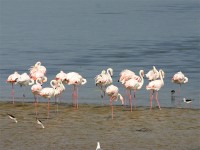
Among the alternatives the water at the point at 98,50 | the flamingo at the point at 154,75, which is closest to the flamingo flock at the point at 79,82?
the flamingo at the point at 154,75

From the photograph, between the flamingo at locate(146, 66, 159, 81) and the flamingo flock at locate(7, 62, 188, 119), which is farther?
the flamingo at locate(146, 66, 159, 81)

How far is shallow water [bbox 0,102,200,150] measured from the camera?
14297mm

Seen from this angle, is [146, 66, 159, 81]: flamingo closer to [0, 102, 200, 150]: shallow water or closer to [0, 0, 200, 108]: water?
[0, 0, 200, 108]: water

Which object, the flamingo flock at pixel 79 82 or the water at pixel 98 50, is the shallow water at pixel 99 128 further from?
the water at pixel 98 50

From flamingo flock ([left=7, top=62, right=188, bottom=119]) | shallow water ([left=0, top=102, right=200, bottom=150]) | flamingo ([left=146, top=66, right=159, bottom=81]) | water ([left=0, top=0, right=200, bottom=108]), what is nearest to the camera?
shallow water ([left=0, top=102, right=200, bottom=150])

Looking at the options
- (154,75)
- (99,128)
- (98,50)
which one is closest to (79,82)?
(154,75)

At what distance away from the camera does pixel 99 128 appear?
15844 mm

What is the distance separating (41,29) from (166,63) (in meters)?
25.5

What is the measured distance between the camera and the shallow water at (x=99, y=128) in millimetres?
14297

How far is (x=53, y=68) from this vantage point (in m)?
29.2

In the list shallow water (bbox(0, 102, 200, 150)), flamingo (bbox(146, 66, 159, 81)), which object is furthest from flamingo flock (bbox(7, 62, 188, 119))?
shallow water (bbox(0, 102, 200, 150))

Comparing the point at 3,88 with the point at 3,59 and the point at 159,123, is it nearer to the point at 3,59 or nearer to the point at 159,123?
the point at 159,123

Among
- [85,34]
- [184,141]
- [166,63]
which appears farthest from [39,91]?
[85,34]

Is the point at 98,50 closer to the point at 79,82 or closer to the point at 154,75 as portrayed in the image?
the point at 154,75
